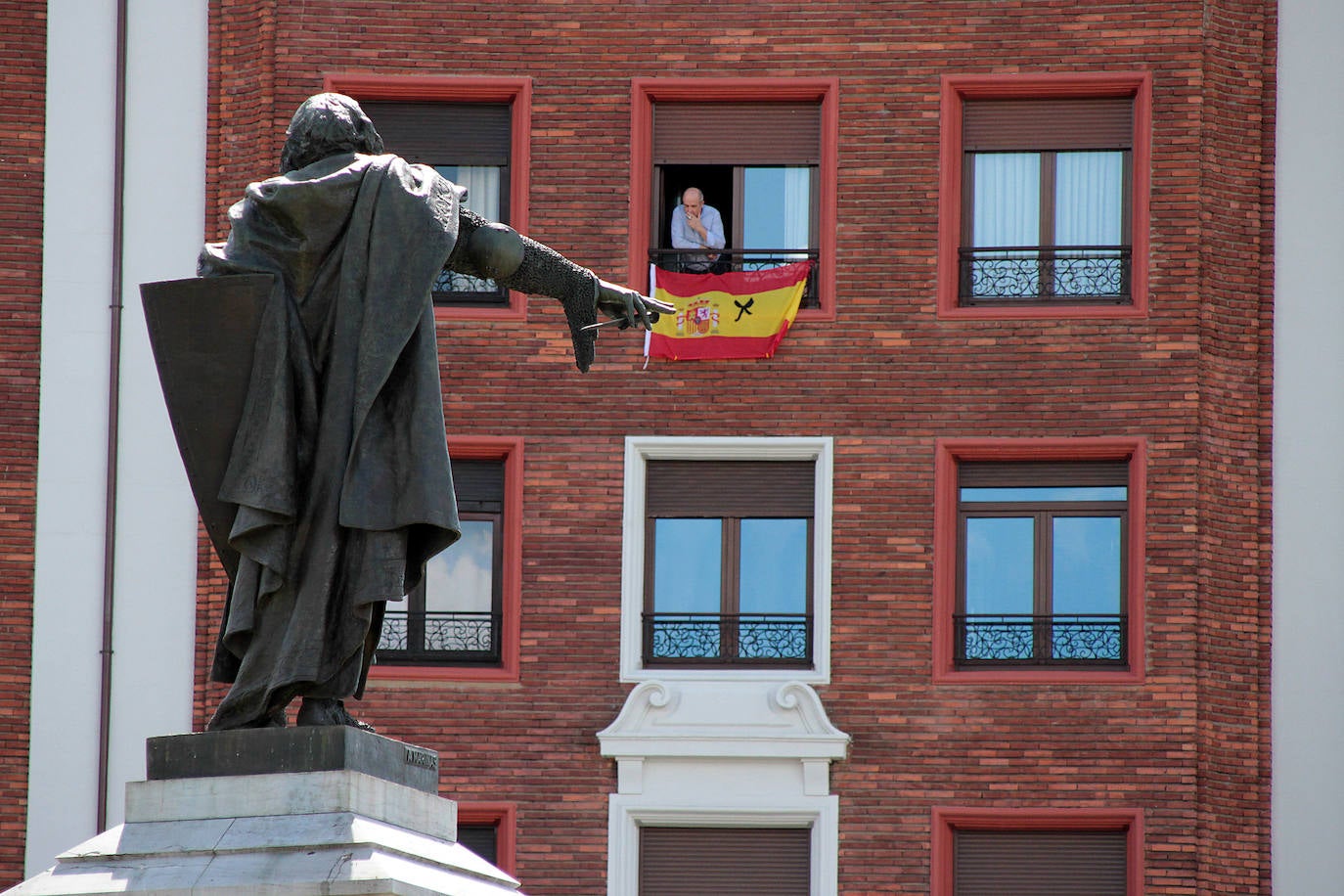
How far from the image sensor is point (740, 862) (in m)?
23.4

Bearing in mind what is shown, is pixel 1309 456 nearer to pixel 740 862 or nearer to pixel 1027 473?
pixel 1027 473

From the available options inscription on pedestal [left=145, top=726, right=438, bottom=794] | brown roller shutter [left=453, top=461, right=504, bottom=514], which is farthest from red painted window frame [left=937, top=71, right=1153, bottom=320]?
inscription on pedestal [left=145, top=726, right=438, bottom=794]

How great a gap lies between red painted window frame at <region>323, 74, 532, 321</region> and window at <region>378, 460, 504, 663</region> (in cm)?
160

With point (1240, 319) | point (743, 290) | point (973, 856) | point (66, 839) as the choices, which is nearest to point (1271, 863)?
point (973, 856)

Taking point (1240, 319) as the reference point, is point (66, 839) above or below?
below

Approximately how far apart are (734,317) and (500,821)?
4802 mm

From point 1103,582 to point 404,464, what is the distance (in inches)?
634

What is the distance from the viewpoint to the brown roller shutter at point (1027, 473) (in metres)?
23.9

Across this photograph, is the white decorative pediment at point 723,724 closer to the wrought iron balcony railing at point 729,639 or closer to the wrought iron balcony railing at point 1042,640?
the wrought iron balcony railing at point 729,639

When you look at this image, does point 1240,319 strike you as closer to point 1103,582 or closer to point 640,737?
point 1103,582

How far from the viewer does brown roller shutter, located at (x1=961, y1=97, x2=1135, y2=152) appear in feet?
79.4

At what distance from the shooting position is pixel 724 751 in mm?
23297

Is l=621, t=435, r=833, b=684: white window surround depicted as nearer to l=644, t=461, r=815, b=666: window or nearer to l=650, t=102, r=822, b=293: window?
l=644, t=461, r=815, b=666: window

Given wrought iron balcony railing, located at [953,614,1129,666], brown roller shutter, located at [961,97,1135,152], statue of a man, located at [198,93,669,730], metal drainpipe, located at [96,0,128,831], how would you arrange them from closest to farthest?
statue of a man, located at [198,93,669,730], wrought iron balcony railing, located at [953,614,1129,666], metal drainpipe, located at [96,0,128,831], brown roller shutter, located at [961,97,1135,152]
